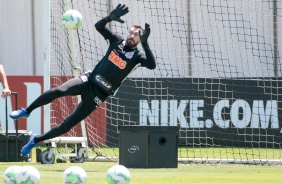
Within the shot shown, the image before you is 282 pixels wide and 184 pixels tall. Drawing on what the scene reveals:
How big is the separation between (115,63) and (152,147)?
2.12 metres

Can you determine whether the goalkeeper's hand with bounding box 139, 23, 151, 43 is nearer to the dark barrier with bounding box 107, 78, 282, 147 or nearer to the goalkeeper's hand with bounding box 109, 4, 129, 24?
the goalkeeper's hand with bounding box 109, 4, 129, 24

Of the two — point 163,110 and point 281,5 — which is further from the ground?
point 281,5

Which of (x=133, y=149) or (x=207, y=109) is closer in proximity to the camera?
(x=133, y=149)

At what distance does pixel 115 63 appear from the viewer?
15.3 meters

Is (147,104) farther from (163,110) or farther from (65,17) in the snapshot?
(65,17)

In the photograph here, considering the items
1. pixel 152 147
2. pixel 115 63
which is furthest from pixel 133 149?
pixel 115 63

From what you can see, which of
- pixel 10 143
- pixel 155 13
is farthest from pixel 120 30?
pixel 10 143

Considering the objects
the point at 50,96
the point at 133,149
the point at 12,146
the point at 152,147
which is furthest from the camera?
the point at 12,146

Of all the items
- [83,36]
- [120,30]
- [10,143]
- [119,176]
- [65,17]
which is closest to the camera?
[119,176]

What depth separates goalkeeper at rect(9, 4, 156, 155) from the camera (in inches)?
583

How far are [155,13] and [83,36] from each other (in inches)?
108

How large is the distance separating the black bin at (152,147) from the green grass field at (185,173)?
337mm

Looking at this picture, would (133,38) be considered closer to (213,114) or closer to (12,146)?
(12,146)

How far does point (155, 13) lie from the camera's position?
2352 centimetres
